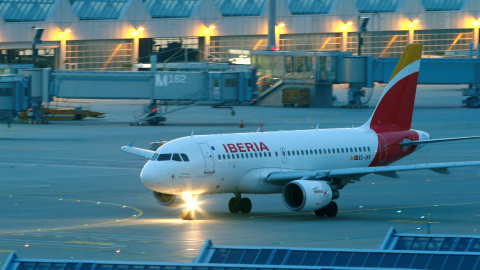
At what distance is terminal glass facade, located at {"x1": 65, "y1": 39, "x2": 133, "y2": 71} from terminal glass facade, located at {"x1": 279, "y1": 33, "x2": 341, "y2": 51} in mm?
25885

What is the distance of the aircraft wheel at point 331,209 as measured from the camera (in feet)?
134

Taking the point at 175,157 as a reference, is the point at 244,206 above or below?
below

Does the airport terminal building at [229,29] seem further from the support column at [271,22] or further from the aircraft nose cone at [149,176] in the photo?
the aircraft nose cone at [149,176]

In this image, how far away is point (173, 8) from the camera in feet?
492

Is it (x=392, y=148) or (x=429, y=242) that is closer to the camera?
(x=429, y=242)

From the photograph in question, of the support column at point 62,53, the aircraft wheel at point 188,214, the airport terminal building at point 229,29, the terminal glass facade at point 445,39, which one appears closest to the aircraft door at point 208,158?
the aircraft wheel at point 188,214

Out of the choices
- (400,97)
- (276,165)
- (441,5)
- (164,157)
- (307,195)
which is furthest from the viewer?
(441,5)

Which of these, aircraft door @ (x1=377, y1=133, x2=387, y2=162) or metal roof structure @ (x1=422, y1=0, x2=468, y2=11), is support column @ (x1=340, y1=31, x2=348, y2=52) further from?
aircraft door @ (x1=377, y1=133, x2=387, y2=162)

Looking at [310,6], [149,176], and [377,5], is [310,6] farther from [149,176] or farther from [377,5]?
[149,176]

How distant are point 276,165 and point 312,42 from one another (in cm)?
11539

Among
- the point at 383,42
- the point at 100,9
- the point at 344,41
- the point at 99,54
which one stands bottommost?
the point at 99,54

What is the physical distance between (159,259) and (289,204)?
10785 mm

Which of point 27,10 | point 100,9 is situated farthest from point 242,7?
point 27,10

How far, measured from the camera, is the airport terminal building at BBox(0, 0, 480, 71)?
469 ft
